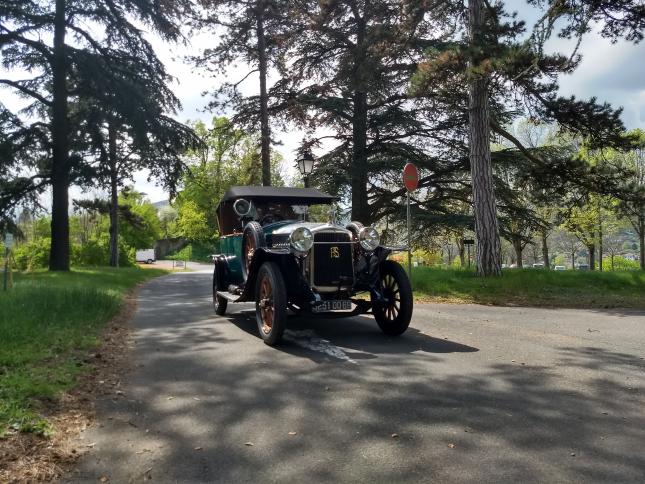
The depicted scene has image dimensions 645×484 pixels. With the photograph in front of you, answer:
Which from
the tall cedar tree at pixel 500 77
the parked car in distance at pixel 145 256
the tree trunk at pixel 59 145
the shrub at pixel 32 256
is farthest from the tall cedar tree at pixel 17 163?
the parked car in distance at pixel 145 256

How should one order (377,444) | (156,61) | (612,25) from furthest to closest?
(156,61) → (612,25) → (377,444)

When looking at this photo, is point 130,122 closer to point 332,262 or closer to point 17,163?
point 17,163

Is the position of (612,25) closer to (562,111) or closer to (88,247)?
(562,111)

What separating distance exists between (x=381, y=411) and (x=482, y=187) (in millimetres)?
10125

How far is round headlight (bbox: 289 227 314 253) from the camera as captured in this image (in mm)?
6227

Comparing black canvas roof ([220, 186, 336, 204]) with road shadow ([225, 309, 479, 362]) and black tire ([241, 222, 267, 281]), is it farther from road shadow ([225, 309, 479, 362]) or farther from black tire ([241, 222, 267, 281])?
road shadow ([225, 309, 479, 362])

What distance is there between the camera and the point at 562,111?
12.4 metres

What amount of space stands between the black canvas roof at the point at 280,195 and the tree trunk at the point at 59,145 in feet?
41.1

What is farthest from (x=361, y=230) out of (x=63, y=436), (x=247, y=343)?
(x=63, y=436)

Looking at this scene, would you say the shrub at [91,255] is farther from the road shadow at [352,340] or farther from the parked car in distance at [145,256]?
the parked car in distance at [145,256]

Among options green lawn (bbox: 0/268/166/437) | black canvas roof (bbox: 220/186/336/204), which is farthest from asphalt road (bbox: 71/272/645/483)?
black canvas roof (bbox: 220/186/336/204)

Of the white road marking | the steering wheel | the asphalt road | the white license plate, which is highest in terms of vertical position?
the steering wheel

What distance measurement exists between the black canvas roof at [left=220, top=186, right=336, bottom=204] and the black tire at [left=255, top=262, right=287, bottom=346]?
6.93 feet

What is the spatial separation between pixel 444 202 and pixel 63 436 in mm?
17422
